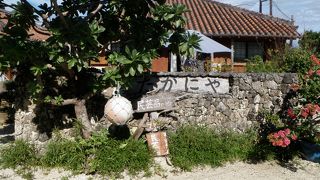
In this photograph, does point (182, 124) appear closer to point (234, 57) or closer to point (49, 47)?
point (49, 47)

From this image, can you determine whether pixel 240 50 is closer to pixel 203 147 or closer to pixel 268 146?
pixel 268 146

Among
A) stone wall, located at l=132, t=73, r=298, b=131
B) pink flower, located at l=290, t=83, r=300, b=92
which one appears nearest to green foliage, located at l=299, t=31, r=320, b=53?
stone wall, located at l=132, t=73, r=298, b=131

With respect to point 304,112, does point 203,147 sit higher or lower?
lower

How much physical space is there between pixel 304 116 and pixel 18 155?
5151 millimetres

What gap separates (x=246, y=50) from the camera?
19.8m

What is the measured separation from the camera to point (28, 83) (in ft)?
22.2

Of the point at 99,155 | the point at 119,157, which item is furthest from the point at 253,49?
the point at 99,155

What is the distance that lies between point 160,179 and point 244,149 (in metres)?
2.03

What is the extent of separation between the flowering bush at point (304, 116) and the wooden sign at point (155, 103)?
202 cm

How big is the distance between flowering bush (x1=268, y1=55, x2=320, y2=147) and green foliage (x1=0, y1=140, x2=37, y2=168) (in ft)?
14.1

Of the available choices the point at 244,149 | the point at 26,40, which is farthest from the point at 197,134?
the point at 26,40

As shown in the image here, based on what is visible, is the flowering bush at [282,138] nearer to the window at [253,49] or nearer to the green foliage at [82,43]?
the green foliage at [82,43]

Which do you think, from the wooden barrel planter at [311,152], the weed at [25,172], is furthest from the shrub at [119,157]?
the wooden barrel planter at [311,152]

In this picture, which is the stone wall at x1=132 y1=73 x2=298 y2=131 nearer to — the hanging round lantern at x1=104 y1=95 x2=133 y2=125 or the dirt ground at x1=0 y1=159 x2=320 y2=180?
the dirt ground at x1=0 y1=159 x2=320 y2=180
